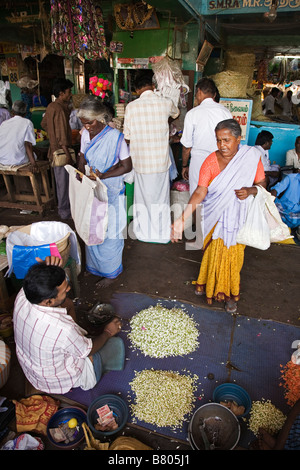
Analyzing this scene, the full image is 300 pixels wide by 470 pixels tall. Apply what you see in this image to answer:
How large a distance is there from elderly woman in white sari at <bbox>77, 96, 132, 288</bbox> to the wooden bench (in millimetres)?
2326

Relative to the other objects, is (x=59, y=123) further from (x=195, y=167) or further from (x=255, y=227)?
(x=255, y=227)

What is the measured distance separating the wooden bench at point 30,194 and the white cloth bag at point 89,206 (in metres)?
2.48

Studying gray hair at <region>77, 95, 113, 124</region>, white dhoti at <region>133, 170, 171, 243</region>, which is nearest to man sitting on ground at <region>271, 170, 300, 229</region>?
white dhoti at <region>133, 170, 171, 243</region>

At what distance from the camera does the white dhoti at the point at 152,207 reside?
14.9ft

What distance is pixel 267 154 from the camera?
19.2ft

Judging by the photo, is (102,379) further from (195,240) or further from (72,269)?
(195,240)

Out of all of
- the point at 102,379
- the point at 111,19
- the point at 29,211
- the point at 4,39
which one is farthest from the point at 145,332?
the point at 4,39

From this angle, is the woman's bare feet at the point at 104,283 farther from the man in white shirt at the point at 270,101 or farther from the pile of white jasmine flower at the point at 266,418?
the man in white shirt at the point at 270,101

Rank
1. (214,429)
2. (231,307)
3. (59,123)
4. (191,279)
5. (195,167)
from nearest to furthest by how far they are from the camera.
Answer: (214,429) < (231,307) < (191,279) < (195,167) < (59,123)

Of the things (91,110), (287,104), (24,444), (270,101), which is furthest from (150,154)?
(287,104)

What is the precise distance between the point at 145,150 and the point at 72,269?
1.85 meters

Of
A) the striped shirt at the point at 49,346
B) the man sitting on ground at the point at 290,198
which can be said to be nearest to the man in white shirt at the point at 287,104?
the man sitting on ground at the point at 290,198

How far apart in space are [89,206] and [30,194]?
358 cm

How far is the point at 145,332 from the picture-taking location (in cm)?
314
